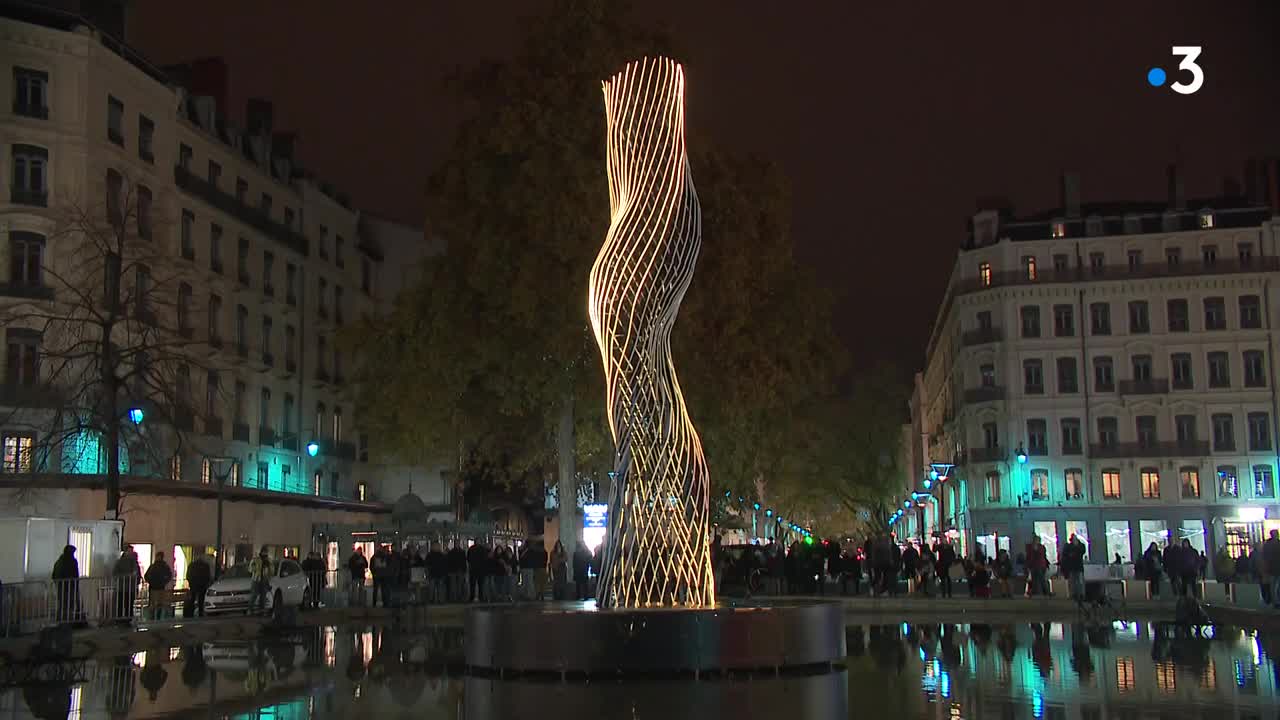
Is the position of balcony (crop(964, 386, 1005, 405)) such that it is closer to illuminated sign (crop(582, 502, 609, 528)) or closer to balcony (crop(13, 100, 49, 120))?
illuminated sign (crop(582, 502, 609, 528))

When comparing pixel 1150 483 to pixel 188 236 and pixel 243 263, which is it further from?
pixel 188 236

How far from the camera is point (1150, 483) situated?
66562 mm

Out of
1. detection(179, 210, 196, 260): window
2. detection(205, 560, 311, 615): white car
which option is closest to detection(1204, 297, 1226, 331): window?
detection(179, 210, 196, 260): window

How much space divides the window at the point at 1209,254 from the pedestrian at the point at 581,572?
47148 mm

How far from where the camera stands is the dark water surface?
41.5 feet

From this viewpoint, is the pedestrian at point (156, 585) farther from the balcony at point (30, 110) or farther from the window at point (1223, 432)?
the window at point (1223, 432)

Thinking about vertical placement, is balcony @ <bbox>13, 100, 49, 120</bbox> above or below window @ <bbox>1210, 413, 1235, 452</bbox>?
above

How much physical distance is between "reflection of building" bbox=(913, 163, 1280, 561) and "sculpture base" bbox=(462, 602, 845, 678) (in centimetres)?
5196

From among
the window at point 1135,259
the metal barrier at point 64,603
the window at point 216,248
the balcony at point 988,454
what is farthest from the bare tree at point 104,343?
the window at point 1135,259

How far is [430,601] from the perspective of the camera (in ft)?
112

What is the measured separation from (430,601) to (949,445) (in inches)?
2014

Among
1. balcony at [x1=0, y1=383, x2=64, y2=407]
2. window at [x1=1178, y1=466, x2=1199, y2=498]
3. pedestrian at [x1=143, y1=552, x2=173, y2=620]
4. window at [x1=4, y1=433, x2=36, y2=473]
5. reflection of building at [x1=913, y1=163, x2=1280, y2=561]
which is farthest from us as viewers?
reflection of building at [x1=913, y1=163, x2=1280, y2=561]

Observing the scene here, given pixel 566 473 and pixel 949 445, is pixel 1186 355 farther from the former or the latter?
pixel 566 473

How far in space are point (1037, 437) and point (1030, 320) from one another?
5.68m
